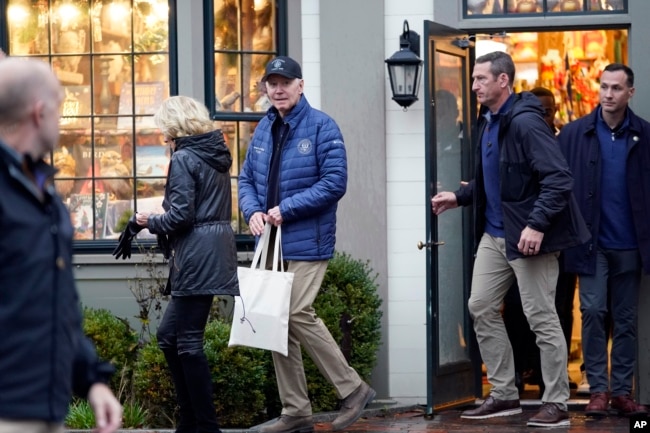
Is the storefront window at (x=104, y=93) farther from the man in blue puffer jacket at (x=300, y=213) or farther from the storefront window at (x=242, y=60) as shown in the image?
the man in blue puffer jacket at (x=300, y=213)

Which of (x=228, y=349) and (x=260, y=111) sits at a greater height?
(x=260, y=111)

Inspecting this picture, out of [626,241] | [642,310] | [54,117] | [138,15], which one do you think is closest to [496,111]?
[626,241]

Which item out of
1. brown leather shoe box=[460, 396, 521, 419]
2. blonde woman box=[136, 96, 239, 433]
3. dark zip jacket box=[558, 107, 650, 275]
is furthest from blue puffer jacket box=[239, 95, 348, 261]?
dark zip jacket box=[558, 107, 650, 275]

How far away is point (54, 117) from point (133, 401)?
15.9 feet

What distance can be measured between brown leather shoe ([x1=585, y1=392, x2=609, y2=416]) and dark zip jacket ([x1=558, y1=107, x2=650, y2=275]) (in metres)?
0.80

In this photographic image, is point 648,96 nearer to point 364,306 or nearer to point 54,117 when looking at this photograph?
point 364,306

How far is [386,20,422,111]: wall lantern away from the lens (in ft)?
28.7

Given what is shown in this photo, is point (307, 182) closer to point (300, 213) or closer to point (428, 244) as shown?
point (300, 213)

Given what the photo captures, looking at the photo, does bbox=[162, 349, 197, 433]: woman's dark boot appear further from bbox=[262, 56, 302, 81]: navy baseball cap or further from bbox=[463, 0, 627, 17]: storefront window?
bbox=[463, 0, 627, 17]: storefront window

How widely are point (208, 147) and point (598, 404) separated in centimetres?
306

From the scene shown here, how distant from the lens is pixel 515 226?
775cm

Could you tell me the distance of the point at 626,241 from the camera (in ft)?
27.0

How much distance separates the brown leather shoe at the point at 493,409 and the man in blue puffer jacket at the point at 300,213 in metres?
0.95

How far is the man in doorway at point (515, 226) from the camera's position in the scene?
301 inches
